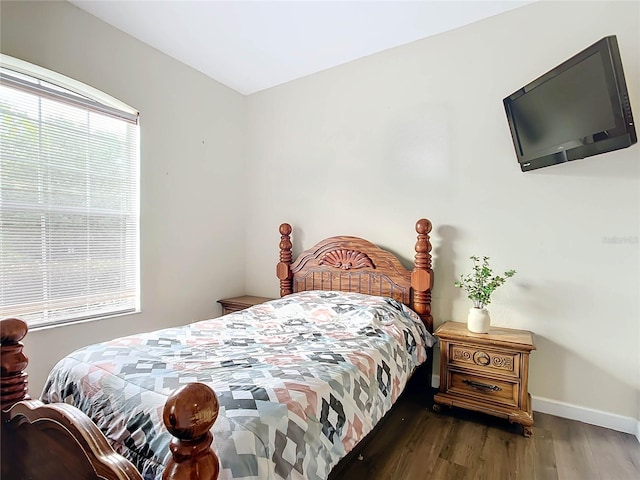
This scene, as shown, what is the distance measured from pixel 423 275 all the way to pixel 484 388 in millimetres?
813

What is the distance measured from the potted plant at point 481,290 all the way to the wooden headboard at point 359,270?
0.30 meters

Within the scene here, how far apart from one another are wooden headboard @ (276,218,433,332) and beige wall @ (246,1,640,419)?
16cm

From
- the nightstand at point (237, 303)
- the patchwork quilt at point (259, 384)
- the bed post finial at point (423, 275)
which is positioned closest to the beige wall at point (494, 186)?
the bed post finial at point (423, 275)

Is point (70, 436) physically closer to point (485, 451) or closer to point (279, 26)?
point (485, 451)

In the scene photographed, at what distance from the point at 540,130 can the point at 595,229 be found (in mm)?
708

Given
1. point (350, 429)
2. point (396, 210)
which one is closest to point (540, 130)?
point (396, 210)

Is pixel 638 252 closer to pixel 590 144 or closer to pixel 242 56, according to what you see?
pixel 590 144

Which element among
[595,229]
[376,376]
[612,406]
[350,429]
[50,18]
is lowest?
[612,406]

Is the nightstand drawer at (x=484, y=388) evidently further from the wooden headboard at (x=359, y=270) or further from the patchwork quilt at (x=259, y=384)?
the wooden headboard at (x=359, y=270)

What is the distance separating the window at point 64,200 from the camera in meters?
2.16

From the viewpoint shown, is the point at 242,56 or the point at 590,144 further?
the point at 242,56

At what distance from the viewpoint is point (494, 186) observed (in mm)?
2525

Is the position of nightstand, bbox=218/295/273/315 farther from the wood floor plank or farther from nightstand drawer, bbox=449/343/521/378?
nightstand drawer, bbox=449/343/521/378

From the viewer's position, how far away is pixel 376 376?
5.82 ft
